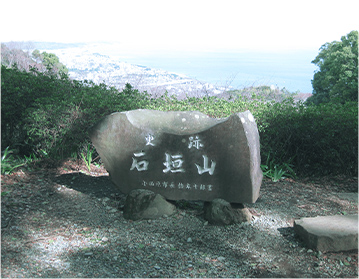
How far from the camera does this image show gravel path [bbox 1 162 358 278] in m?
2.98

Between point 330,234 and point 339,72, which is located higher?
point 339,72

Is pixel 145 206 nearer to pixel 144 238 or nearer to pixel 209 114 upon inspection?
pixel 144 238

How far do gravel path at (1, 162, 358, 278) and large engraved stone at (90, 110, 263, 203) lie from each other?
336 millimetres

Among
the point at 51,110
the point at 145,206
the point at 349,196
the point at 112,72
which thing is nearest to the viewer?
the point at 145,206

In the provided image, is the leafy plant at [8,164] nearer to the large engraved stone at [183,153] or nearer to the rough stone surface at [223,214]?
the large engraved stone at [183,153]

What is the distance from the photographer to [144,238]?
343 cm

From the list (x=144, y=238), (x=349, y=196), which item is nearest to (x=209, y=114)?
(x=349, y=196)

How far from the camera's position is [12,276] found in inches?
109

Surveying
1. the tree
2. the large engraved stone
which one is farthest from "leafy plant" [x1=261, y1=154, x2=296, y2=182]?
the tree

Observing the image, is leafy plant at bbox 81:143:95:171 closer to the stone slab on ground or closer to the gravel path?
the gravel path

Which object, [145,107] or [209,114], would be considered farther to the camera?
[145,107]

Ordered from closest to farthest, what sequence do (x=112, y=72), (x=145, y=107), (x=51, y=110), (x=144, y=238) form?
(x=144, y=238)
(x=51, y=110)
(x=145, y=107)
(x=112, y=72)

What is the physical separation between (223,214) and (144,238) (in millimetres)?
817

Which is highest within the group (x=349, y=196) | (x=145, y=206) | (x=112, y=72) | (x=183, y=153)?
(x=112, y=72)
